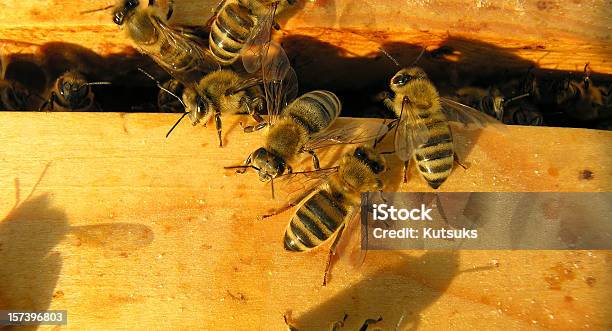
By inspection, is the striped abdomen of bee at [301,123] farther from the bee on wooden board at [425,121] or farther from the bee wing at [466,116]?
the bee wing at [466,116]

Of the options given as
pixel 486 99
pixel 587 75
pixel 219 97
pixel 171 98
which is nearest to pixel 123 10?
pixel 171 98

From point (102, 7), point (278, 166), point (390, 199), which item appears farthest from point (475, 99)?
point (102, 7)

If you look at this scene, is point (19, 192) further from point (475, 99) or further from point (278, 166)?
point (475, 99)

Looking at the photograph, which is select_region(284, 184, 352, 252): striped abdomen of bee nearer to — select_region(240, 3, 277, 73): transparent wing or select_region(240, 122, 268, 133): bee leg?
select_region(240, 122, 268, 133): bee leg

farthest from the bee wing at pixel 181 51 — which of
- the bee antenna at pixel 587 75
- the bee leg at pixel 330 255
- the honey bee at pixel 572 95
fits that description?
the bee antenna at pixel 587 75

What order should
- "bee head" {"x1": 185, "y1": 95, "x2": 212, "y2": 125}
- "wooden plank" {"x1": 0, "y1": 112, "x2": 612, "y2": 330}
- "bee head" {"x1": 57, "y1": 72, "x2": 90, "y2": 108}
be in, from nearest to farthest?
"wooden plank" {"x1": 0, "y1": 112, "x2": 612, "y2": 330} < "bee head" {"x1": 185, "y1": 95, "x2": 212, "y2": 125} < "bee head" {"x1": 57, "y1": 72, "x2": 90, "y2": 108}

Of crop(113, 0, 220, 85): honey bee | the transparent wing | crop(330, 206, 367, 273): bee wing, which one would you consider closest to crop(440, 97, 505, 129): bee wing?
crop(330, 206, 367, 273): bee wing
